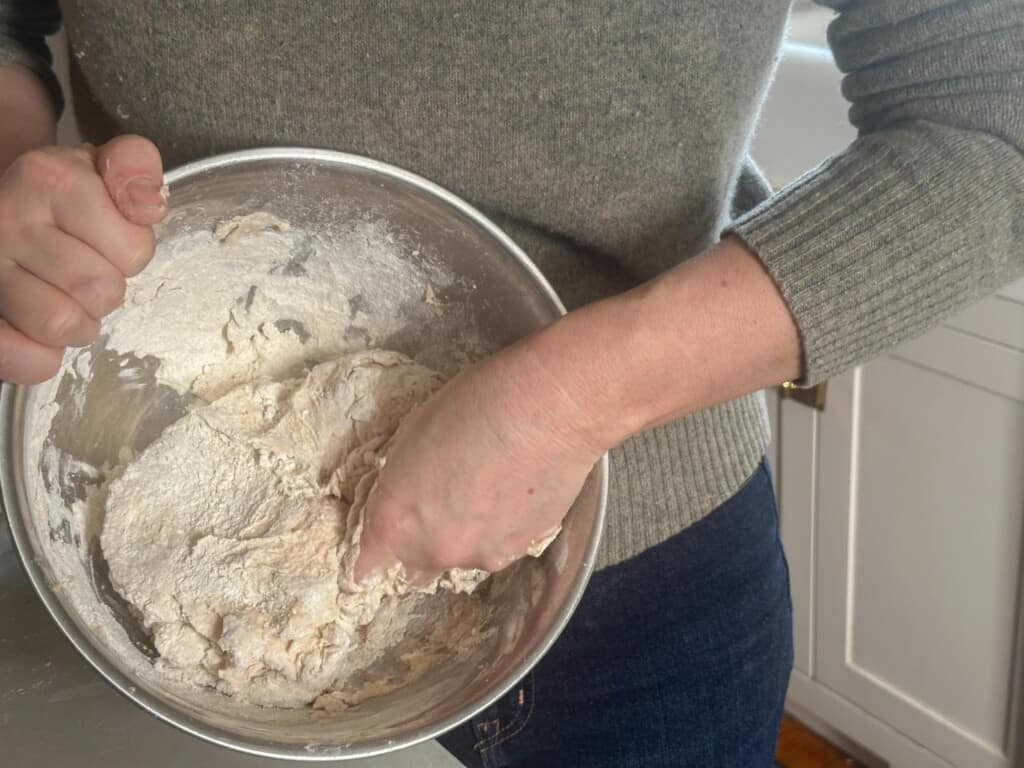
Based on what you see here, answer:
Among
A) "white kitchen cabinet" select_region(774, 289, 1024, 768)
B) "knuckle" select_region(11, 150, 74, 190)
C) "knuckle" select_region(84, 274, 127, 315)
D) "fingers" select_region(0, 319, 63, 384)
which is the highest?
"knuckle" select_region(11, 150, 74, 190)

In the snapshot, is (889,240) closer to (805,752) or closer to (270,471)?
(270,471)

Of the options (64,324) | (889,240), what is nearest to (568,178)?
(889,240)

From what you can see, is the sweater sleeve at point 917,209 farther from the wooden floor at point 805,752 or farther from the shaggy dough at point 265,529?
the wooden floor at point 805,752

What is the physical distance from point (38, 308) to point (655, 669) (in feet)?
1.50

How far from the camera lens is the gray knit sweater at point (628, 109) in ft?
1.72

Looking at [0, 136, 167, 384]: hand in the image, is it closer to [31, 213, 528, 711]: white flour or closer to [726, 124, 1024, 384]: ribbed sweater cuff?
[31, 213, 528, 711]: white flour

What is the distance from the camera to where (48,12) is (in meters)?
0.67

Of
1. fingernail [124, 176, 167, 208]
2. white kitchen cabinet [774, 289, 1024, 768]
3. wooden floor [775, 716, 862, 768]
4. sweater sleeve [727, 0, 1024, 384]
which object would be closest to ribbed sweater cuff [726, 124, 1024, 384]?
sweater sleeve [727, 0, 1024, 384]

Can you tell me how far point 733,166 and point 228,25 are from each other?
323mm

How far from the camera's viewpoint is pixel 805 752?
62.9 inches

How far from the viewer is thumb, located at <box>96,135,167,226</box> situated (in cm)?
46

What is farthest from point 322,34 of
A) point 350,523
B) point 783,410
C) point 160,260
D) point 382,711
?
point 783,410

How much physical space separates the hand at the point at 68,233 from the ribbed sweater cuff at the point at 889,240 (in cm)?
31

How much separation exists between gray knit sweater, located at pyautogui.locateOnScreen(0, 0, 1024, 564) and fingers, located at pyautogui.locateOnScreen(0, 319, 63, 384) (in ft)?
0.52
